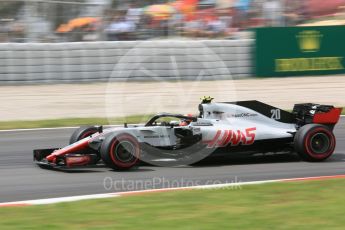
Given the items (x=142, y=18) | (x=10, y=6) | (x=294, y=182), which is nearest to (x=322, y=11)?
(x=142, y=18)

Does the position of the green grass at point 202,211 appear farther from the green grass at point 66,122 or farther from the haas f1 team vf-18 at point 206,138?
the green grass at point 66,122

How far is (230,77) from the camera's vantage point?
1889 centimetres

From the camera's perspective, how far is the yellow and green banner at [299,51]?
1944cm

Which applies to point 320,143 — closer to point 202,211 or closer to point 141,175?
point 141,175

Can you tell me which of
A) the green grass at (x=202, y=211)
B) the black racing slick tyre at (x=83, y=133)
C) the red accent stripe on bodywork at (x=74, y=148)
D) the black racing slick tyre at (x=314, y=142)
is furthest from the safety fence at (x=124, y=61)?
the green grass at (x=202, y=211)

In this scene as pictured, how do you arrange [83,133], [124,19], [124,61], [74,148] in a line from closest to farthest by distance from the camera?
1. [74,148]
2. [83,133]
3. [124,19]
4. [124,61]

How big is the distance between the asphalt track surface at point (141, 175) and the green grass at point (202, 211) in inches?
32.8

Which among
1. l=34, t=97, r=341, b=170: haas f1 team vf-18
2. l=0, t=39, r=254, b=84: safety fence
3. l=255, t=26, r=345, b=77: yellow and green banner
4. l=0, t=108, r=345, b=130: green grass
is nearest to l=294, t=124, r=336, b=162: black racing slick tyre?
l=34, t=97, r=341, b=170: haas f1 team vf-18

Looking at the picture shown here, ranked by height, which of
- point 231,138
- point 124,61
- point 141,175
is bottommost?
point 141,175

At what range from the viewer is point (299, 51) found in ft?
64.3

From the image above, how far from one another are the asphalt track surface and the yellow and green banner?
10.2 metres

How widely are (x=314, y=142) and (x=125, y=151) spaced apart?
7.68 ft

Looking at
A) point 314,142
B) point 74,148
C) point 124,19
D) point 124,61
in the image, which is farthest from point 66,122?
point 124,19

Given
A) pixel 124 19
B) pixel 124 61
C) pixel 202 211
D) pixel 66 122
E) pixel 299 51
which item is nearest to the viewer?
pixel 202 211
